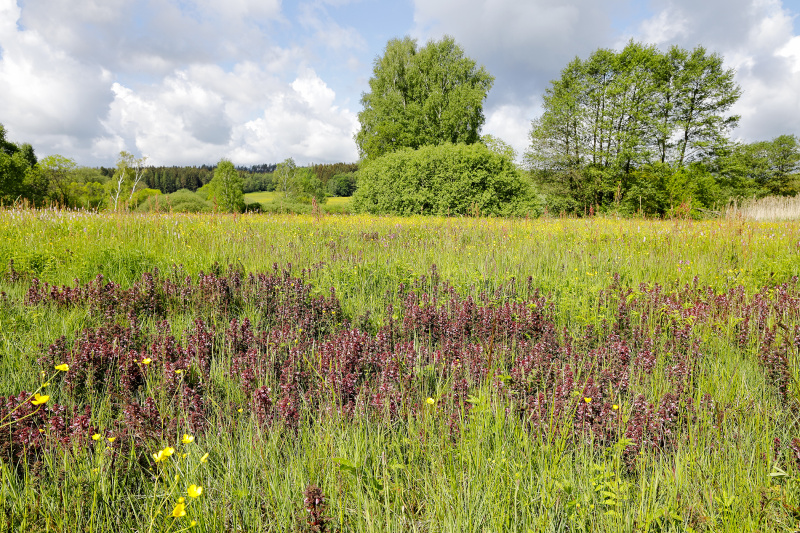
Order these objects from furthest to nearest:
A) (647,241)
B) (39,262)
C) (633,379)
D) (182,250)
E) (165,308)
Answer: (647,241), (182,250), (39,262), (165,308), (633,379)

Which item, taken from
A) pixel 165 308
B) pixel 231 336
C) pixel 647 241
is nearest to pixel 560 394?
pixel 231 336

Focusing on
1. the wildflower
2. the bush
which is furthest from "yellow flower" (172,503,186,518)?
the bush

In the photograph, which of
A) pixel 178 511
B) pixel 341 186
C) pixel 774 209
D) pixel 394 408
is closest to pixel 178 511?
pixel 178 511

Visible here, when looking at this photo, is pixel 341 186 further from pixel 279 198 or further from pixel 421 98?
pixel 421 98

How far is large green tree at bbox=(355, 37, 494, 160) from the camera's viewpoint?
32.8m

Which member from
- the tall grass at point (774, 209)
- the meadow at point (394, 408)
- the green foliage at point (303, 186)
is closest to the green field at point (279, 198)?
the green foliage at point (303, 186)

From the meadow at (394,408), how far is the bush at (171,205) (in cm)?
505

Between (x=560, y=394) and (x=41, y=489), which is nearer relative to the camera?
(x=41, y=489)

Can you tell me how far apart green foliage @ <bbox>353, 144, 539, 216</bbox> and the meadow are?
14.0m

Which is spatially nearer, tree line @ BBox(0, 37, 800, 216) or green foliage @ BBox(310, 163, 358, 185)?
tree line @ BBox(0, 37, 800, 216)

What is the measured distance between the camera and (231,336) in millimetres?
3102

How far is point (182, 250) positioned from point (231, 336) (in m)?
4.41

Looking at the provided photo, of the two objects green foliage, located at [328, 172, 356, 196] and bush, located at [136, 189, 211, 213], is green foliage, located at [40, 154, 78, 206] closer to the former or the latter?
bush, located at [136, 189, 211, 213]

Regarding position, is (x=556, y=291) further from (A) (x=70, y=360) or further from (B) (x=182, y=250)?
(B) (x=182, y=250)
